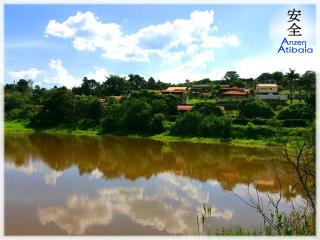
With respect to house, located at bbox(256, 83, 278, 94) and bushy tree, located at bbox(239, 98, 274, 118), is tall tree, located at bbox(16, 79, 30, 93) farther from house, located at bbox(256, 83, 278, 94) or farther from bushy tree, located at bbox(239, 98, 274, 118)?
bushy tree, located at bbox(239, 98, 274, 118)

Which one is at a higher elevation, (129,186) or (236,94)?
(236,94)

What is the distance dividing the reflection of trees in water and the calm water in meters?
0.04

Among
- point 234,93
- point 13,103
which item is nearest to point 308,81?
point 234,93

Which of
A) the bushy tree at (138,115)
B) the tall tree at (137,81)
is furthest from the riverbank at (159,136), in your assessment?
the tall tree at (137,81)

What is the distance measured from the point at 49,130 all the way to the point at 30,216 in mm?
22567

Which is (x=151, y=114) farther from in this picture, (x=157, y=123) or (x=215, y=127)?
(x=215, y=127)

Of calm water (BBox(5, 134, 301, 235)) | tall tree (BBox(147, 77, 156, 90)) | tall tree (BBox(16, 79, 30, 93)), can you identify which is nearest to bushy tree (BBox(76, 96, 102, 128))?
calm water (BBox(5, 134, 301, 235))

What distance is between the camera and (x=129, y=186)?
45.4 feet

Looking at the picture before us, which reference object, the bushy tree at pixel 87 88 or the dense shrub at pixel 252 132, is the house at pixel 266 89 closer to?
the dense shrub at pixel 252 132

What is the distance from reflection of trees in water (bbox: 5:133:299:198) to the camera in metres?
16.3

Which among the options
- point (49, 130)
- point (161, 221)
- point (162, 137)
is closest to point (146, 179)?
point (161, 221)

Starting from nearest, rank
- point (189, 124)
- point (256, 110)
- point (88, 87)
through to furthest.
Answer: point (189, 124)
point (256, 110)
point (88, 87)

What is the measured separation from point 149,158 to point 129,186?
20.9ft

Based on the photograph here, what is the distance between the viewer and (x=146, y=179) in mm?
15273
